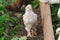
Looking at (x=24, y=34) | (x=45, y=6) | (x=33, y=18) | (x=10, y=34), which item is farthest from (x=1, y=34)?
(x=45, y=6)

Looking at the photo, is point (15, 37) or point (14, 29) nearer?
point (15, 37)

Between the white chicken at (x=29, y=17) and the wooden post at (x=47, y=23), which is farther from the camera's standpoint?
the white chicken at (x=29, y=17)

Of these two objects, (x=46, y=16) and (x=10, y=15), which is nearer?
(x=46, y=16)

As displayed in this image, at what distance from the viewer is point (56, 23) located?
2.83 m

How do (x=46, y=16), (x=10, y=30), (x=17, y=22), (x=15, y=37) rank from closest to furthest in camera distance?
(x=46, y=16) < (x=15, y=37) < (x=10, y=30) < (x=17, y=22)

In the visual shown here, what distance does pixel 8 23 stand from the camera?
2.94 metres

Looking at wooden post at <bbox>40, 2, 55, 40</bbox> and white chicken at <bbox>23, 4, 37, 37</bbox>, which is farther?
white chicken at <bbox>23, 4, 37, 37</bbox>

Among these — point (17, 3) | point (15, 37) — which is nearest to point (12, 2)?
point (17, 3)

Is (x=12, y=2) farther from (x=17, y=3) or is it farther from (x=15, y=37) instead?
(x=15, y=37)

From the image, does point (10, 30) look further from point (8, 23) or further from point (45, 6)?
point (45, 6)

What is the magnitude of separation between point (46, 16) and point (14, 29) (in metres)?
0.66

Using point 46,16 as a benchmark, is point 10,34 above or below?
below

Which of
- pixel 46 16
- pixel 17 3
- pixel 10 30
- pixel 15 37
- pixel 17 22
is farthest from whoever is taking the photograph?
pixel 17 3

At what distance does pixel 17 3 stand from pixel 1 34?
72 cm
